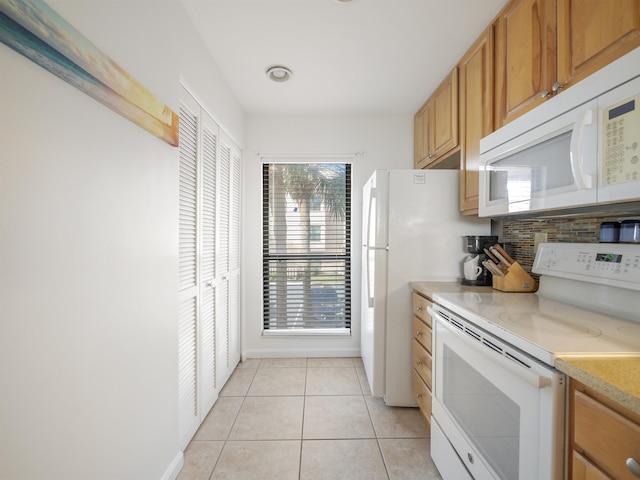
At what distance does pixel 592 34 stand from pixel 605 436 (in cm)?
128

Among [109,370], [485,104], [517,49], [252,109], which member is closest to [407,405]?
[109,370]

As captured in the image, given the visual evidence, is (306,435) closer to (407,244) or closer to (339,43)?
(407,244)

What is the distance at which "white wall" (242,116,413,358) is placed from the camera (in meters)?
3.04

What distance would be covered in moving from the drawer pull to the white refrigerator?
152 centimetres

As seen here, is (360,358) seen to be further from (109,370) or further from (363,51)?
(363,51)

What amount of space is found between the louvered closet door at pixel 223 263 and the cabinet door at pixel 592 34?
6.82 ft

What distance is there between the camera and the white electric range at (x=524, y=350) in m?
0.83

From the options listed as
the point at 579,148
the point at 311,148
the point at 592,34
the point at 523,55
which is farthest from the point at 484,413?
the point at 311,148

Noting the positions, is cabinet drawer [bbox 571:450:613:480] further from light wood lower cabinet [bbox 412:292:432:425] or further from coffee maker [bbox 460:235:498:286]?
coffee maker [bbox 460:235:498:286]

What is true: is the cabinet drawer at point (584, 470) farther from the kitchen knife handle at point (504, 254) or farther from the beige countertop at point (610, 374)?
the kitchen knife handle at point (504, 254)

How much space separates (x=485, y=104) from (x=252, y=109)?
2.03 meters

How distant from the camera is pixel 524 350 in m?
0.91

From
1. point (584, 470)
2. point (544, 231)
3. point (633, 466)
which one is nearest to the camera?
point (633, 466)

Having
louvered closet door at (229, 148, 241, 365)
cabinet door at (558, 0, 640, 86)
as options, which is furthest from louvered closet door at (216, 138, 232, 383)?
cabinet door at (558, 0, 640, 86)
